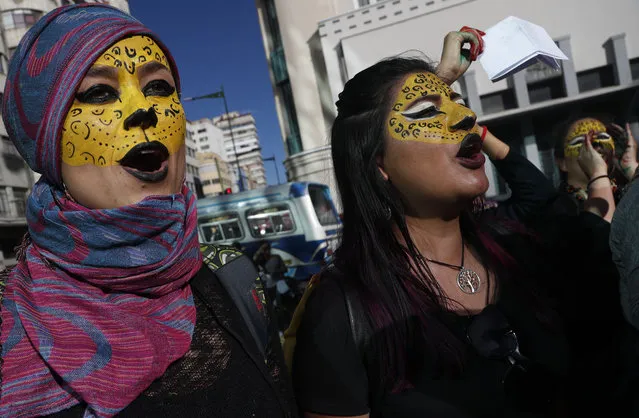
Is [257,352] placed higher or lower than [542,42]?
lower

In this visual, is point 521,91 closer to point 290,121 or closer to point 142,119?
point 290,121

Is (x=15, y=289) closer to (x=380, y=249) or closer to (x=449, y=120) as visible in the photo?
(x=380, y=249)

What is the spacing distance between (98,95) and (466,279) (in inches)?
58.6

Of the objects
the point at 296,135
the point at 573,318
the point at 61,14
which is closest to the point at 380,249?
the point at 573,318

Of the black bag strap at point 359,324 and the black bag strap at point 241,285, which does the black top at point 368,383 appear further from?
the black bag strap at point 241,285

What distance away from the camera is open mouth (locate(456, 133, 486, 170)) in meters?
1.74

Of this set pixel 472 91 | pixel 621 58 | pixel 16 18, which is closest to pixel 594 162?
pixel 472 91

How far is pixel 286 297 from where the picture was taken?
9.23 metres

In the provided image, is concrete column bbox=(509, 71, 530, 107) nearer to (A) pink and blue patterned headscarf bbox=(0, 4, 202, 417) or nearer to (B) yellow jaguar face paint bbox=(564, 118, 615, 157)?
(B) yellow jaguar face paint bbox=(564, 118, 615, 157)

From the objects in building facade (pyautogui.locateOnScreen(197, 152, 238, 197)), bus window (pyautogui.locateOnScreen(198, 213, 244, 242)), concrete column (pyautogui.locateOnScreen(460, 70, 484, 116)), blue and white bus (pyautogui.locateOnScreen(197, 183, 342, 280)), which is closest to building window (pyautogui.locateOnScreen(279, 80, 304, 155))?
blue and white bus (pyautogui.locateOnScreen(197, 183, 342, 280))

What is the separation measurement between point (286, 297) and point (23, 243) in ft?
26.2

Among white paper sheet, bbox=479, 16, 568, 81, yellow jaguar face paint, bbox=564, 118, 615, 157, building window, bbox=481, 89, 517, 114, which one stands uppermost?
building window, bbox=481, 89, 517, 114

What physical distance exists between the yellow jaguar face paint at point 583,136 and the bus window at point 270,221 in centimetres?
895

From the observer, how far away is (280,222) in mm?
12305
